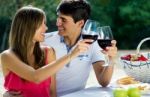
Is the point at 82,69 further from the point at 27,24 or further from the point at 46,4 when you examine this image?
the point at 46,4

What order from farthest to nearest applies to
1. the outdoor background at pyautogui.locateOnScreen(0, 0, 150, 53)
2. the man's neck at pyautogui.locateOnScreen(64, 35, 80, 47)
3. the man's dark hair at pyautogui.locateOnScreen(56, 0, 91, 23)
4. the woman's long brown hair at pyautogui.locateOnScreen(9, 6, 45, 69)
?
1. the outdoor background at pyautogui.locateOnScreen(0, 0, 150, 53)
2. the man's neck at pyautogui.locateOnScreen(64, 35, 80, 47)
3. the man's dark hair at pyautogui.locateOnScreen(56, 0, 91, 23)
4. the woman's long brown hair at pyautogui.locateOnScreen(9, 6, 45, 69)

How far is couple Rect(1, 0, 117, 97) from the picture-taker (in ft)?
7.81

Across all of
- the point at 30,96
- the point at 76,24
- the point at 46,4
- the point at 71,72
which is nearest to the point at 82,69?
the point at 71,72

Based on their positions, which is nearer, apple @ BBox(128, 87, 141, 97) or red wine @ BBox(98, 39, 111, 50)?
apple @ BBox(128, 87, 141, 97)

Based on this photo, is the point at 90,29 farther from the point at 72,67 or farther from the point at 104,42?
the point at 72,67

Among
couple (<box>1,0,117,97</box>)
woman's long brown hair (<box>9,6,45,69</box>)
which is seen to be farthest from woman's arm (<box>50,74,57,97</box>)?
woman's long brown hair (<box>9,6,45,69</box>)

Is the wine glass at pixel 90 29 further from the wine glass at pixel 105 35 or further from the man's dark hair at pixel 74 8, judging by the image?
the man's dark hair at pixel 74 8

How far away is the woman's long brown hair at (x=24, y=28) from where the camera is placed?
2484mm

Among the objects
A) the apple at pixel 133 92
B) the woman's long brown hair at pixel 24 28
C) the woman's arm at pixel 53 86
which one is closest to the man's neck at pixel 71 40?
the woman's arm at pixel 53 86

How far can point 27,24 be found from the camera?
8.14 ft

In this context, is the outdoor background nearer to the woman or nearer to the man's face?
the man's face

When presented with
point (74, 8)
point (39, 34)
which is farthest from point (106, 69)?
point (39, 34)

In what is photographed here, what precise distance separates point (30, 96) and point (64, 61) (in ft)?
1.10

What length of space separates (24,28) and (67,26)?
17.0 inches
